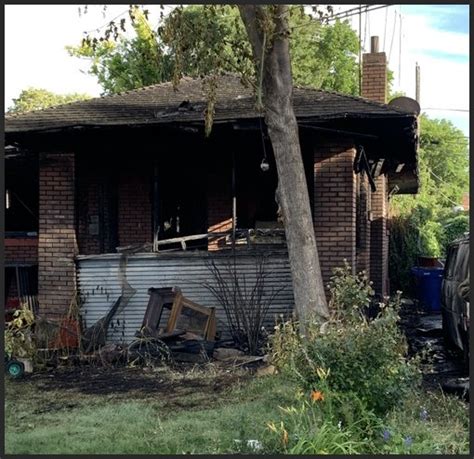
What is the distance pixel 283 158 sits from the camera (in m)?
8.58

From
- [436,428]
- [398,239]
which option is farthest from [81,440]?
[398,239]

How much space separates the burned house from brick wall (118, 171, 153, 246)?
2.8 inches

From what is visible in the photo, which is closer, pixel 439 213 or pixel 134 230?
pixel 134 230

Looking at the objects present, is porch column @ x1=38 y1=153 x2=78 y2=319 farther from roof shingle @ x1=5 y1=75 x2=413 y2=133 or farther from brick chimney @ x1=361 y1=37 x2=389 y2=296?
brick chimney @ x1=361 y1=37 x2=389 y2=296

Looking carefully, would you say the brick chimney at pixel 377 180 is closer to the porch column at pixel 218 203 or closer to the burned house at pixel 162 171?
the burned house at pixel 162 171

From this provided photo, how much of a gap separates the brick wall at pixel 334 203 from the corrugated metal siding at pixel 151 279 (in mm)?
666

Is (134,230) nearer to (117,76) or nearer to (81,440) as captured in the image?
→ (81,440)

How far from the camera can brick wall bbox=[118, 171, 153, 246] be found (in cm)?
1416

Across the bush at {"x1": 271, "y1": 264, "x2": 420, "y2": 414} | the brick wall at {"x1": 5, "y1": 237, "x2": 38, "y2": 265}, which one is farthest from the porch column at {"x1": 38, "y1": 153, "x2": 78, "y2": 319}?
the bush at {"x1": 271, "y1": 264, "x2": 420, "y2": 414}

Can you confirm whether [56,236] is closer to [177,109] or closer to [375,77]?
[177,109]

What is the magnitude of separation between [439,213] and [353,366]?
39252 mm

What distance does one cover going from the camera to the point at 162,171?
46.2 ft

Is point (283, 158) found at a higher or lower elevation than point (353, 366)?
higher

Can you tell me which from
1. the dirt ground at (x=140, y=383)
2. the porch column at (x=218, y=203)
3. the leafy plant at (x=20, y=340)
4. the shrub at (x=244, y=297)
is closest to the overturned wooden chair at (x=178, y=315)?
the shrub at (x=244, y=297)
